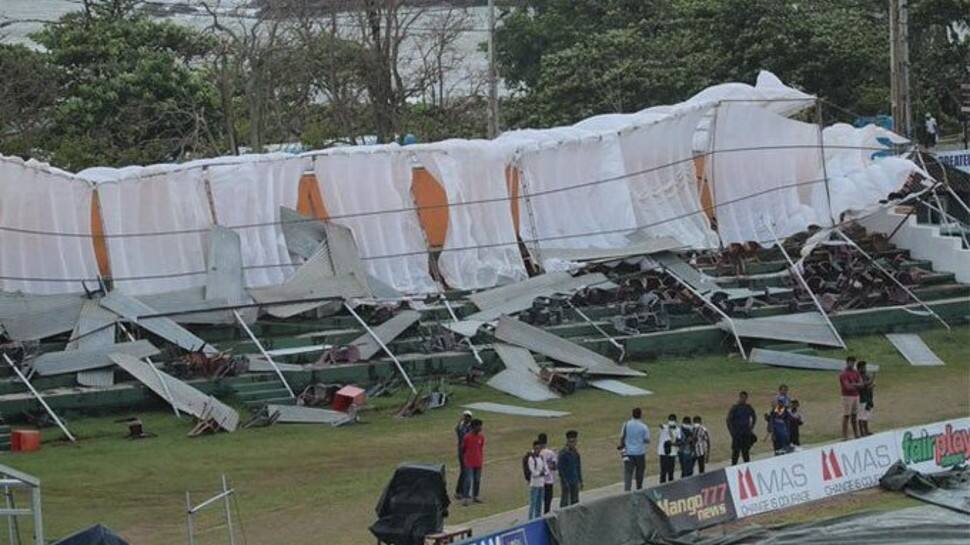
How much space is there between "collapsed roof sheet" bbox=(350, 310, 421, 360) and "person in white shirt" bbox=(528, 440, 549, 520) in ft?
39.0

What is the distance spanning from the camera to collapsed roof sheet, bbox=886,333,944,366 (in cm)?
3881

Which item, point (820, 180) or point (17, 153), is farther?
point (17, 153)

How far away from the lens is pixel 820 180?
151ft

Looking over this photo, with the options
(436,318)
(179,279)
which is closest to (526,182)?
(436,318)

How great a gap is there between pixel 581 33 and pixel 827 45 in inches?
514

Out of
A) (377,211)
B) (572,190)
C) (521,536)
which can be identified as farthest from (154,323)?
(521,536)

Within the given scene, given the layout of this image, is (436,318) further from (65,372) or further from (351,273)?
(65,372)

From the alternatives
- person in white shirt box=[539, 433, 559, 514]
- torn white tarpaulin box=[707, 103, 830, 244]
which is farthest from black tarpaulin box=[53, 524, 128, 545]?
torn white tarpaulin box=[707, 103, 830, 244]

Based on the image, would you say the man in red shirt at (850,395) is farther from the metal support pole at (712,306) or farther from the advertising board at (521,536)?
the advertising board at (521,536)

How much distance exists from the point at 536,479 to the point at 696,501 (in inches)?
90.8

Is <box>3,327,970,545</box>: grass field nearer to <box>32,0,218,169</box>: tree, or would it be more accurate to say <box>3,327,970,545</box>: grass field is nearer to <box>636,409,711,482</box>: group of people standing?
<box>636,409,711,482</box>: group of people standing

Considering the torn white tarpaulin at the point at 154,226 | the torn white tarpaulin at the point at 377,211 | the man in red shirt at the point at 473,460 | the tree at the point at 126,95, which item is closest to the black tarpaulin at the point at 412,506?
the man in red shirt at the point at 473,460

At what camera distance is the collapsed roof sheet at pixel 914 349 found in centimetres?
3881

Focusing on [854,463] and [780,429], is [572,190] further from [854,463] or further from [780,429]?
[854,463]
